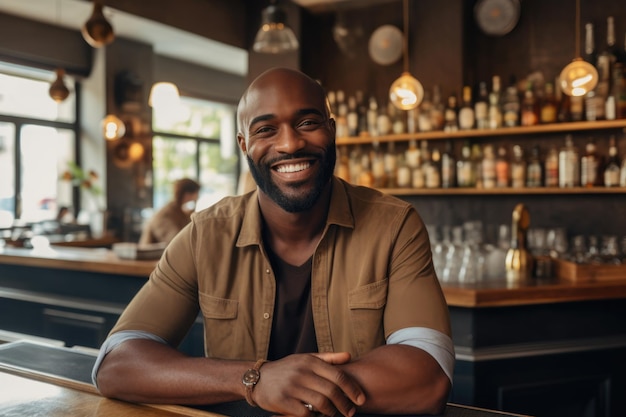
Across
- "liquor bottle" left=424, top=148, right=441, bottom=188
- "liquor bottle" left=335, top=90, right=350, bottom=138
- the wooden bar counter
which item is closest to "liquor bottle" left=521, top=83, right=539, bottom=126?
"liquor bottle" left=424, top=148, right=441, bottom=188

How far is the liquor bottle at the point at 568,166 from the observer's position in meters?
4.16

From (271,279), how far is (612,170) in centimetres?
327

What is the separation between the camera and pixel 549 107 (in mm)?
4316

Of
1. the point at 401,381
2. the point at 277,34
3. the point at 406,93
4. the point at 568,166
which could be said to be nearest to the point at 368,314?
the point at 401,381

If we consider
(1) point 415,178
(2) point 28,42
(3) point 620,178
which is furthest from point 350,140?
(2) point 28,42

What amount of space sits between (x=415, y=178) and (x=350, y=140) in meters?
0.66

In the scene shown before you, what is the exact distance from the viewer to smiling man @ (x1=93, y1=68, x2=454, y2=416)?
1.43 metres

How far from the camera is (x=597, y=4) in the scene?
4.39 metres

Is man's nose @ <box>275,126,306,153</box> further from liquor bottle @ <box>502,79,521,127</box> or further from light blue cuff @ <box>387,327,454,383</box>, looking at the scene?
liquor bottle @ <box>502,79,521,127</box>

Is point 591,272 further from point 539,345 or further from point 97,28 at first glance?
point 97,28

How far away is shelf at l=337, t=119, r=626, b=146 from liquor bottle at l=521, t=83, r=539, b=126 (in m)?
0.07

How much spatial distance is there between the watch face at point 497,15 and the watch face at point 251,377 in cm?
407

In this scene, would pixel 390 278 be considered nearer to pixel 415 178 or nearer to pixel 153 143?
Result: pixel 415 178

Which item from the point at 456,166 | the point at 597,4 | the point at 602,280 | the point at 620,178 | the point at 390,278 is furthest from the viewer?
the point at 456,166
